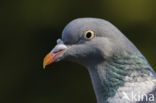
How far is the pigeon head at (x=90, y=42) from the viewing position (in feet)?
10.2

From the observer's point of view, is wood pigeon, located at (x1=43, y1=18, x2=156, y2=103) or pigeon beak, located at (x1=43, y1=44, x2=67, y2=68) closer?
wood pigeon, located at (x1=43, y1=18, x2=156, y2=103)

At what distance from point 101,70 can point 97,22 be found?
0.34 meters

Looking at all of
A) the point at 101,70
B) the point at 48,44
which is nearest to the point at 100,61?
the point at 101,70

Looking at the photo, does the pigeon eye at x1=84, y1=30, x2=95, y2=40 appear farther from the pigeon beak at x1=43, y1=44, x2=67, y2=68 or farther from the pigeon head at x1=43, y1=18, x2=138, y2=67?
the pigeon beak at x1=43, y1=44, x2=67, y2=68

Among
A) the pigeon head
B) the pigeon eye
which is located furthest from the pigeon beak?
the pigeon eye

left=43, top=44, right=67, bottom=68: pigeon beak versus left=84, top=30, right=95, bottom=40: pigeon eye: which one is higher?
left=84, top=30, right=95, bottom=40: pigeon eye

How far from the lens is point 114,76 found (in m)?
3.11

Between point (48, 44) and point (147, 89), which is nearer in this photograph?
point (147, 89)

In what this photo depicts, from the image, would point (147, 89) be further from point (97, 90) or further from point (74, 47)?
point (74, 47)

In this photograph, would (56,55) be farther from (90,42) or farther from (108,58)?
(108,58)

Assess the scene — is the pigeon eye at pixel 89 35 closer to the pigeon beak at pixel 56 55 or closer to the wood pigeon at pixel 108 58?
the wood pigeon at pixel 108 58

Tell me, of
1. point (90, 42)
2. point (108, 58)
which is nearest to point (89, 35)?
point (90, 42)

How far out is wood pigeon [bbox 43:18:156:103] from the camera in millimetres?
3045

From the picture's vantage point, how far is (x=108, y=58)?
3.12 m
